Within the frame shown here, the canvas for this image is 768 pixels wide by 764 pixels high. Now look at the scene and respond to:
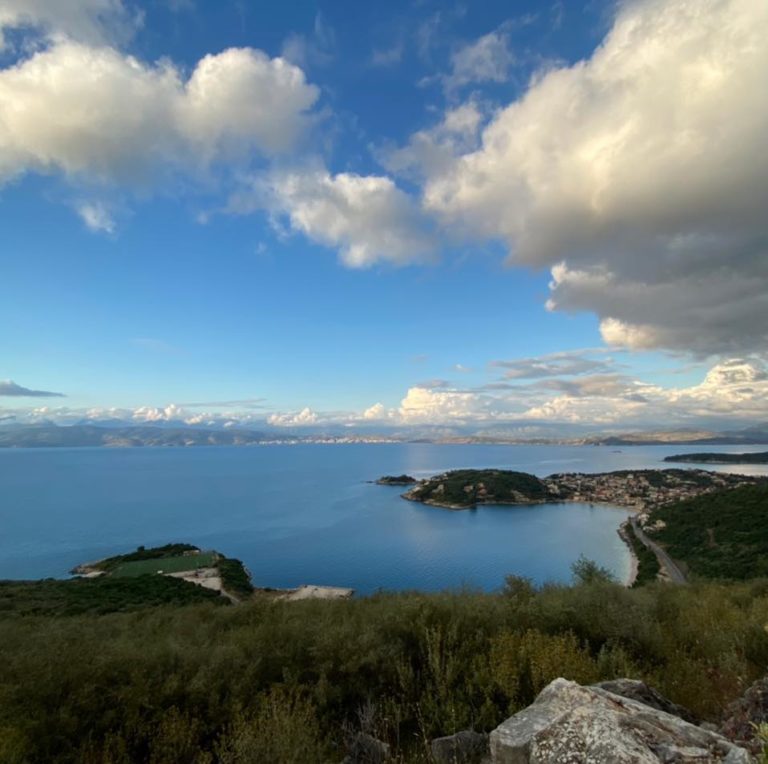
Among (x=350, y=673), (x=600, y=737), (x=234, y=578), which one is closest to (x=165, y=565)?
(x=234, y=578)

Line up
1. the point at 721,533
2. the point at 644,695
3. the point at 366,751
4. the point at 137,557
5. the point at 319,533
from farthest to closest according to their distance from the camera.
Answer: the point at 319,533 < the point at 137,557 < the point at 721,533 < the point at 366,751 < the point at 644,695

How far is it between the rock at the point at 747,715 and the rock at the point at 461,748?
7.95 ft

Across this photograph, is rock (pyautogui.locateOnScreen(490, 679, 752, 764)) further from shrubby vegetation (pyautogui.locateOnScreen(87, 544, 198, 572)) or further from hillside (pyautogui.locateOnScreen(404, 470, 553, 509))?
hillside (pyautogui.locateOnScreen(404, 470, 553, 509))

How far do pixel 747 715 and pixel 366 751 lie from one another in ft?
14.0

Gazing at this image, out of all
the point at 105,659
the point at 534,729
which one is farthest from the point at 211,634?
the point at 534,729

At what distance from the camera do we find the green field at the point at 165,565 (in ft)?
171

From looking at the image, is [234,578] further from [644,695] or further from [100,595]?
[644,695]

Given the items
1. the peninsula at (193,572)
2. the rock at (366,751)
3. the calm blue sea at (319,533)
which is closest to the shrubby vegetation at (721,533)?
the calm blue sea at (319,533)

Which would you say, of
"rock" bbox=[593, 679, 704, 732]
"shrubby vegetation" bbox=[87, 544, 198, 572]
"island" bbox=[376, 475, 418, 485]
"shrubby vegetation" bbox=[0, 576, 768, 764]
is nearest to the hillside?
"island" bbox=[376, 475, 418, 485]

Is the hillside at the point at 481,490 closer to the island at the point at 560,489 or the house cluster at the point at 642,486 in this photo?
the island at the point at 560,489

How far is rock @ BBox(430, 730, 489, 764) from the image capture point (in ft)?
14.6

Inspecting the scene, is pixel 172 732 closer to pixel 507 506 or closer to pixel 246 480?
pixel 507 506

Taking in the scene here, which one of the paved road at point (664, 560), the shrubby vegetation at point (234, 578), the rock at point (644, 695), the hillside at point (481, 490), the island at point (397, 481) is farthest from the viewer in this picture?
the island at point (397, 481)

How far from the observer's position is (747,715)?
15.1 feet
